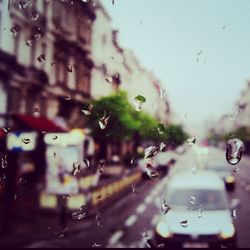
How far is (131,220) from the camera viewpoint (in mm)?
5402

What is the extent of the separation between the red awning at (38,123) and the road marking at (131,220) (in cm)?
349

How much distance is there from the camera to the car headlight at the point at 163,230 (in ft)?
11.3

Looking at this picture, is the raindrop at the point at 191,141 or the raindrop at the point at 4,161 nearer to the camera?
the raindrop at the point at 191,141

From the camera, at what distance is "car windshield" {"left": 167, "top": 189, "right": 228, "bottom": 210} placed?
347 cm

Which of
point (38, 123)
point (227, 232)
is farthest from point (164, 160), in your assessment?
point (227, 232)

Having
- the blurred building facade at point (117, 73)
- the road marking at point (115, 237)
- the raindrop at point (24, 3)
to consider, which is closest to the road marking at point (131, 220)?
the road marking at point (115, 237)

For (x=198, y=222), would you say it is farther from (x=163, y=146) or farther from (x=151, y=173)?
(x=163, y=146)

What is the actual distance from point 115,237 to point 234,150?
302 cm

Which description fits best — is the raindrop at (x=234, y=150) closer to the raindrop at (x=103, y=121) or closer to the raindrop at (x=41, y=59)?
the raindrop at (x=103, y=121)

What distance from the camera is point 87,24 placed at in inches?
73.8

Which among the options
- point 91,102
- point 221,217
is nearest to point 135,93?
point 91,102

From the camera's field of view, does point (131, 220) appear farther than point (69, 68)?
Yes

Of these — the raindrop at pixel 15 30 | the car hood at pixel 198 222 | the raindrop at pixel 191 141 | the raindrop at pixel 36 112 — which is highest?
the raindrop at pixel 15 30

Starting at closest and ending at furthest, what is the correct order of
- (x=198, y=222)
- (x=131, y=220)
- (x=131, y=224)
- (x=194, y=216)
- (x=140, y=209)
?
(x=194, y=216) < (x=198, y=222) < (x=131, y=224) < (x=131, y=220) < (x=140, y=209)
